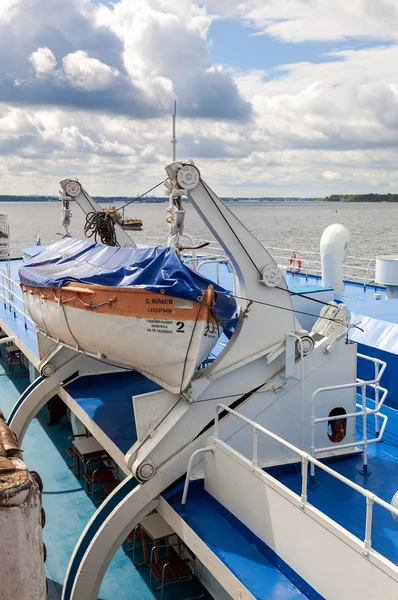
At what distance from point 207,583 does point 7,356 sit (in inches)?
446


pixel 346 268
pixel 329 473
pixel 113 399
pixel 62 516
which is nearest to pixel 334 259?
pixel 346 268

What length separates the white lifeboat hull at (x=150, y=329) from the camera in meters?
6.58

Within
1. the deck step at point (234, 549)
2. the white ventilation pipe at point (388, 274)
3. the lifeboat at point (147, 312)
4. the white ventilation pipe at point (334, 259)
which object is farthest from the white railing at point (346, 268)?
the deck step at point (234, 549)

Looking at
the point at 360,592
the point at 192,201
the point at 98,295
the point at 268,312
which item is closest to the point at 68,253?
the point at 98,295

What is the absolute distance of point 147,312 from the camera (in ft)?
21.6

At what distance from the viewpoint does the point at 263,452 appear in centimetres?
689

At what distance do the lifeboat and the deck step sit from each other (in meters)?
1.32

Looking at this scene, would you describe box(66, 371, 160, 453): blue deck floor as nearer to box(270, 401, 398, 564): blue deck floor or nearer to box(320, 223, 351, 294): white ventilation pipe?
box(270, 401, 398, 564): blue deck floor

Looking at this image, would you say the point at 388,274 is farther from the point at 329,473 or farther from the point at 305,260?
the point at 329,473

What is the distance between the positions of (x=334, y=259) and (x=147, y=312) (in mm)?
9310

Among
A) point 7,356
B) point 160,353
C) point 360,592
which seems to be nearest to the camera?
point 360,592

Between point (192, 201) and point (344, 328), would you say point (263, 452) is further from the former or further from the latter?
point (192, 201)

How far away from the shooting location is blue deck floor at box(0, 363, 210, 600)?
755cm

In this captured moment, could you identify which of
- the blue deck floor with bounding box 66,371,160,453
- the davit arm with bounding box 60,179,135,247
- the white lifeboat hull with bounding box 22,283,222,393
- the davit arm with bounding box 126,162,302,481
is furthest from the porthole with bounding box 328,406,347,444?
the davit arm with bounding box 60,179,135,247
